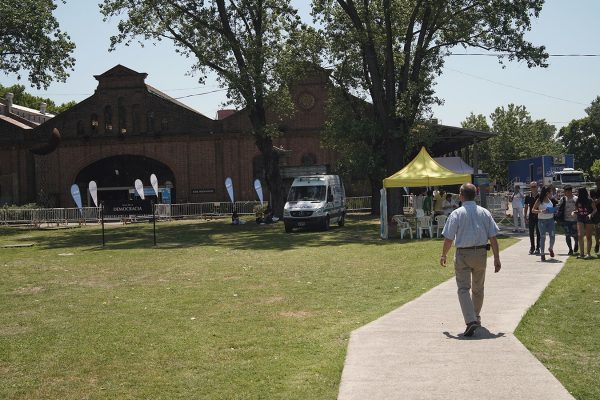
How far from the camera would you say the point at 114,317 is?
1035cm

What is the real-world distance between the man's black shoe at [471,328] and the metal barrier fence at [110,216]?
117 feet

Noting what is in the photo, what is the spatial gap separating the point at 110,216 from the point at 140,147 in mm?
9967

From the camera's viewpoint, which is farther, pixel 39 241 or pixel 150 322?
pixel 39 241

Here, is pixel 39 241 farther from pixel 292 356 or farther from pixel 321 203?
pixel 292 356

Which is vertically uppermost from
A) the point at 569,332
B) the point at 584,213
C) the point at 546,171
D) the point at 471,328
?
the point at 546,171

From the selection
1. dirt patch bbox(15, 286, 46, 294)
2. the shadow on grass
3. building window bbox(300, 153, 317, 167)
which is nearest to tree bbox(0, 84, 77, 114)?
building window bbox(300, 153, 317, 167)

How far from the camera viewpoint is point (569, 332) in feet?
28.0

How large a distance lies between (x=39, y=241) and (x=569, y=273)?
2215cm

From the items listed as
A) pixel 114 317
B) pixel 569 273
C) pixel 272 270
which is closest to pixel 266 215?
pixel 272 270

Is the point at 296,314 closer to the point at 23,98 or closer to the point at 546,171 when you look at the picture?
the point at 546,171

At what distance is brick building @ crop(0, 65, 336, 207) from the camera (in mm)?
51219

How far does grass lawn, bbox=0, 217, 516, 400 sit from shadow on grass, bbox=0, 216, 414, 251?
2627 mm

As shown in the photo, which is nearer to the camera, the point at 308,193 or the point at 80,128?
the point at 308,193

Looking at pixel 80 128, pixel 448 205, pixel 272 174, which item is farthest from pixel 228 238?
pixel 80 128
